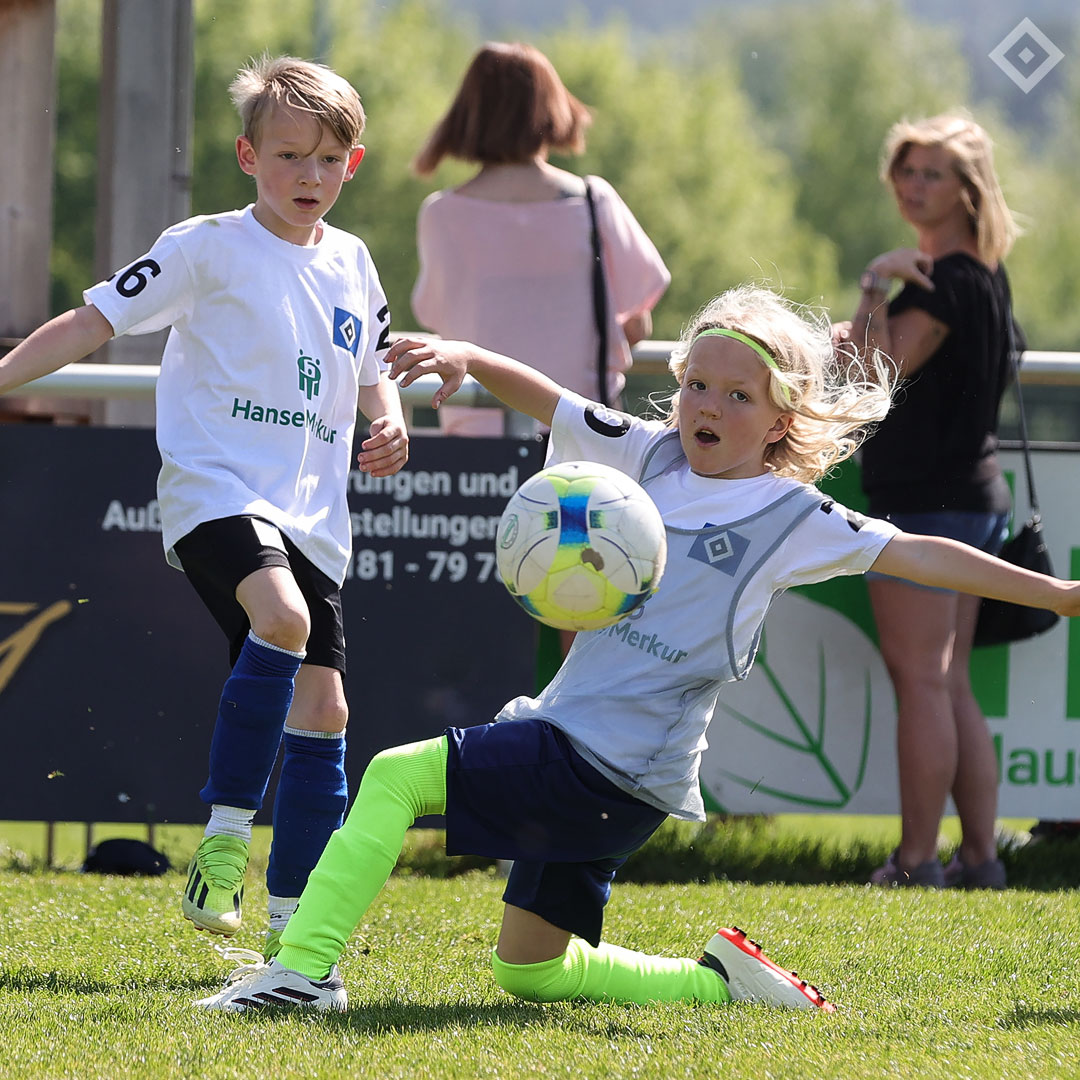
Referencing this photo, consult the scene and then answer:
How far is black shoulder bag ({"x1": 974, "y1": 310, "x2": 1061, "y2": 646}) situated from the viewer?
227 inches

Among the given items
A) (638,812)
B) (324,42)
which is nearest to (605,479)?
(638,812)

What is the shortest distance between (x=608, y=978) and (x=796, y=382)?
1.44m

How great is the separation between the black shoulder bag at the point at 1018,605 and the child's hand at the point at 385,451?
8.52ft

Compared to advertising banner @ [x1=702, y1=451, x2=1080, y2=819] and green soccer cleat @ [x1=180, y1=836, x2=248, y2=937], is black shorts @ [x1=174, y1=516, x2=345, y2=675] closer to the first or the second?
green soccer cleat @ [x1=180, y1=836, x2=248, y2=937]

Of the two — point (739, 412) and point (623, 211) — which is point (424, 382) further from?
point (739, 412)

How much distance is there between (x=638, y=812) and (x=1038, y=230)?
54953 millimetres

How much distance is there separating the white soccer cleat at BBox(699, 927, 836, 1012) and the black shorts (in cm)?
116

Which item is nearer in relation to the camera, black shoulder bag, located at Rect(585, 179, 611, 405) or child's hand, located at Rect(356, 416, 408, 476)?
child's hand, located at Rect(356, 416, 408, 476)

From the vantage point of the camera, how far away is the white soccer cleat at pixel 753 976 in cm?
373

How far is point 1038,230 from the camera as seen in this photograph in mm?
54969

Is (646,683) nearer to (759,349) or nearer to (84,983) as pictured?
(759,349)

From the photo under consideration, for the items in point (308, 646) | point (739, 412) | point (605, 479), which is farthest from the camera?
point (308, 646)

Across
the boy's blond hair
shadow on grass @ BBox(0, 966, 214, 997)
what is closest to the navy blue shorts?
shadow on grass @ BBox(0, 966, 214, 997)

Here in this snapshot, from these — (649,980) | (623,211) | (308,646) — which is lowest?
(649,980)
